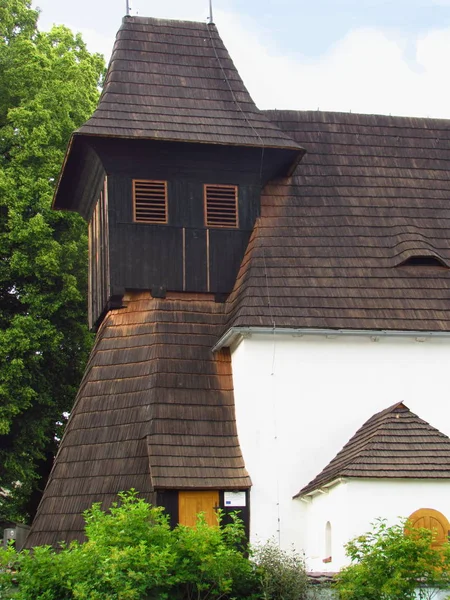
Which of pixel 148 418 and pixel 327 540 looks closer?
pixel 327 540

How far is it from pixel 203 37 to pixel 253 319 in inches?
267

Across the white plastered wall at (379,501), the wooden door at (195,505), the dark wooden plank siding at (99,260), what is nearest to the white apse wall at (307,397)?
the wooden door at (195,505)

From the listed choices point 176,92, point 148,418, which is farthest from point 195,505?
point 176,92

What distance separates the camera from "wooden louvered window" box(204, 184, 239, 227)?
21.8 metres

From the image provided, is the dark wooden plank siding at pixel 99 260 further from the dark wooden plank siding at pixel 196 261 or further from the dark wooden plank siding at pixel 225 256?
the dark wooden plank siding at pixel 225 256

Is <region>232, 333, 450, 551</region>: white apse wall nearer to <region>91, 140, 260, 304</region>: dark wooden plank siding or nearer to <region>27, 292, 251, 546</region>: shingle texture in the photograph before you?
<region>27, 292, 251, 546</region>: shingle texture

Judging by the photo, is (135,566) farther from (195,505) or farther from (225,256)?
(225,256)

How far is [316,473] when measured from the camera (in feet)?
65.3

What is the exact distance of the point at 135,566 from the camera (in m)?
14.8

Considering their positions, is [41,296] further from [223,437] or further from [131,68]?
[223,437]

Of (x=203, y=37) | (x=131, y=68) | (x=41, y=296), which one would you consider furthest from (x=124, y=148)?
(x=41, y=296)

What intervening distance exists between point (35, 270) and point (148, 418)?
6.97 meters

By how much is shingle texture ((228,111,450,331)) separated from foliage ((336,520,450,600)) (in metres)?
5.45

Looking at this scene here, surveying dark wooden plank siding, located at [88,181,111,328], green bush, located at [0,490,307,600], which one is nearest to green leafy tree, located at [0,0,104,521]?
dark wooden plank siding, located at [88,181,111,328]
